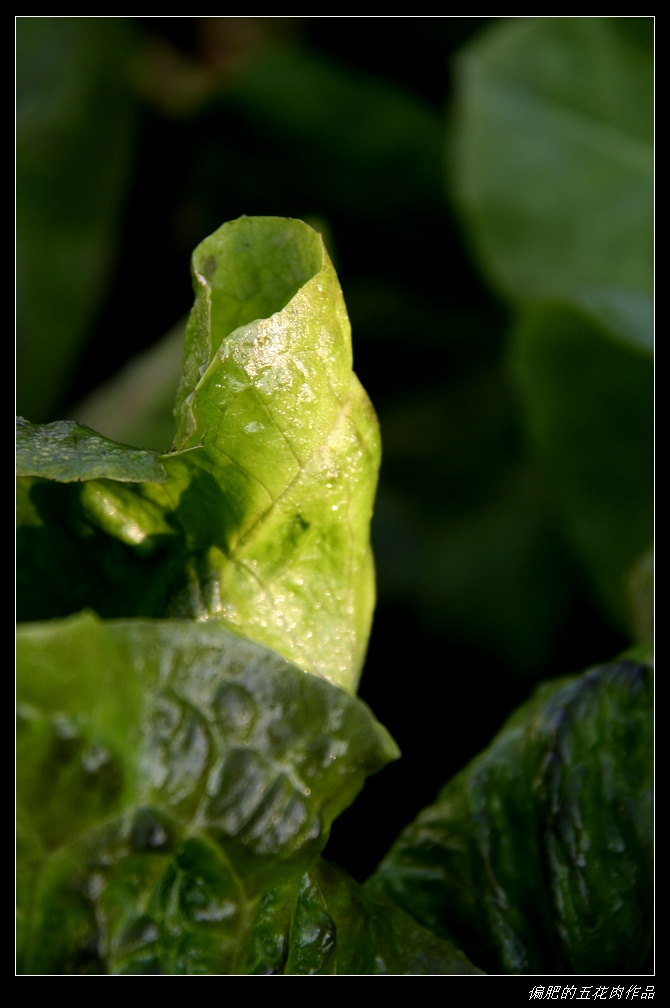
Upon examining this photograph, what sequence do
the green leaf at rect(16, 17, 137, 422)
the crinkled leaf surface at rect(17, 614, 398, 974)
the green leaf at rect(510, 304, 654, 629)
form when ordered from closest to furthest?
the crinkled leaf surface at rect(17, 614, 398, 974) < the green leaf at rect(510, 304, 654, 629) < the green leaf at rect(16, 17, 137, 422)

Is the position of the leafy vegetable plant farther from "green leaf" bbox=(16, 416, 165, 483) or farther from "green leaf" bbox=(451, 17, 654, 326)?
"green leaf" bbox=(451, 17, 654, 326)

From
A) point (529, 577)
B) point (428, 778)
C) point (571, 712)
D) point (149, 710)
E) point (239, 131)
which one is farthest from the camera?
point (239, 131)

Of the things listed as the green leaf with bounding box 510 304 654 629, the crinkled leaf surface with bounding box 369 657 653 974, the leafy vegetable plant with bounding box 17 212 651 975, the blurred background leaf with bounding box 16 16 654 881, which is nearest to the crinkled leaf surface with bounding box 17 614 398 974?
the leafy vegetable plant with bounding box 17 212 651 975

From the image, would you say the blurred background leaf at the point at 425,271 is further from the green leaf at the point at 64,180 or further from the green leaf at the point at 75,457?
the green leaf at the point at 75,457

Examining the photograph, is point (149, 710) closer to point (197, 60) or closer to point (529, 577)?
point (529, 577)

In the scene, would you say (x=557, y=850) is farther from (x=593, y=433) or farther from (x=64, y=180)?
(x=64, y=180)

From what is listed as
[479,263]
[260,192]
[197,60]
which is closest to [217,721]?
[479,263]
